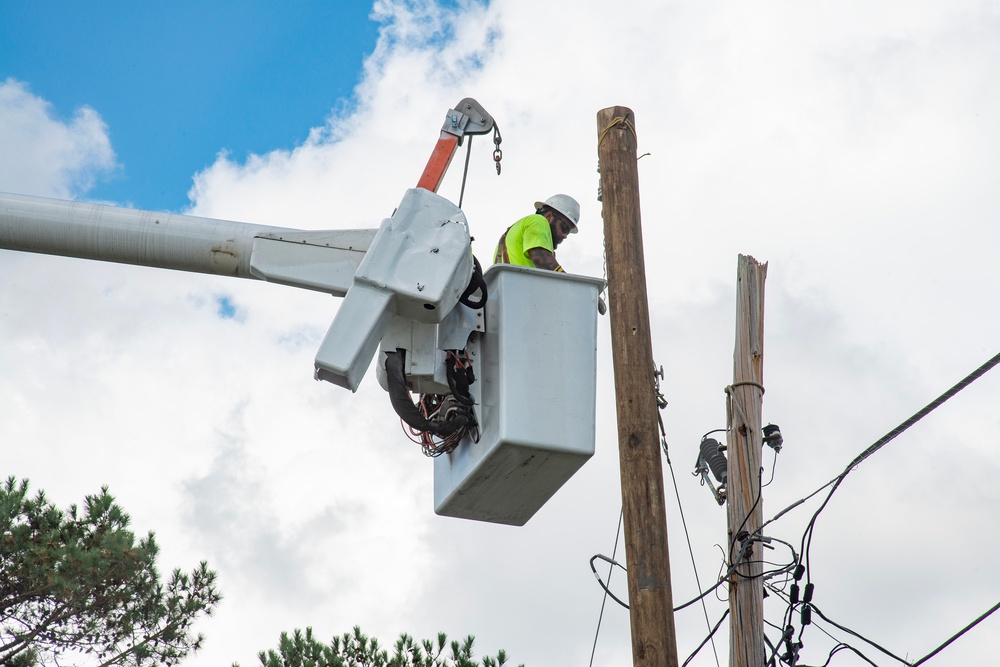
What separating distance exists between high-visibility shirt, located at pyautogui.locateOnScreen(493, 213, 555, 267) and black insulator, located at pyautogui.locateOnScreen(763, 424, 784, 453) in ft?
5.67

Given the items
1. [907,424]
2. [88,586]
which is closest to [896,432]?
[907,424]

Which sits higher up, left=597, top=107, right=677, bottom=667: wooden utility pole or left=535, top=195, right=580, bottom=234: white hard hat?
left=535, top=195, right=580, bottom=234: white hard hat

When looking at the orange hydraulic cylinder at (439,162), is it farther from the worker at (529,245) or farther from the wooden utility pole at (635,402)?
the wooden utility pole at (635,402)

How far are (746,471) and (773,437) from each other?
27 cm

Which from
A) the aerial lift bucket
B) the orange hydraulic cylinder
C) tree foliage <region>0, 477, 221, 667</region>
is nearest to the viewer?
the aerial lift bucket

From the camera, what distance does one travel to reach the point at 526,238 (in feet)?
22.2

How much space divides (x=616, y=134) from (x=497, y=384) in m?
2.10

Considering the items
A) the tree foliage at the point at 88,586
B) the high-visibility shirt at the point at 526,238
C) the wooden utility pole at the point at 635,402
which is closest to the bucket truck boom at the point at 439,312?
the wooden utility pole at the point at 635,402

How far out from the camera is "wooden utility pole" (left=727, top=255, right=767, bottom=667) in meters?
7.01

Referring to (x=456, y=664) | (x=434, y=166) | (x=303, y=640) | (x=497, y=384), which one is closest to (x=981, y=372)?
(x=497, y=384)

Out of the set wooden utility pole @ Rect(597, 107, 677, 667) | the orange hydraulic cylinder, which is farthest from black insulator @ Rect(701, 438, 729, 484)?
the orange hydraulic cylinder

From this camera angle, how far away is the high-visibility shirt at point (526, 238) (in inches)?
265

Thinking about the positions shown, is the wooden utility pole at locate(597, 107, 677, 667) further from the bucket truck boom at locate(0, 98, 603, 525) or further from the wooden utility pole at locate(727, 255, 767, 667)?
the wooden utility pole at locate(727, 255, 767, 667)

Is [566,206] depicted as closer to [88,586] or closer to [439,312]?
[439,312]
